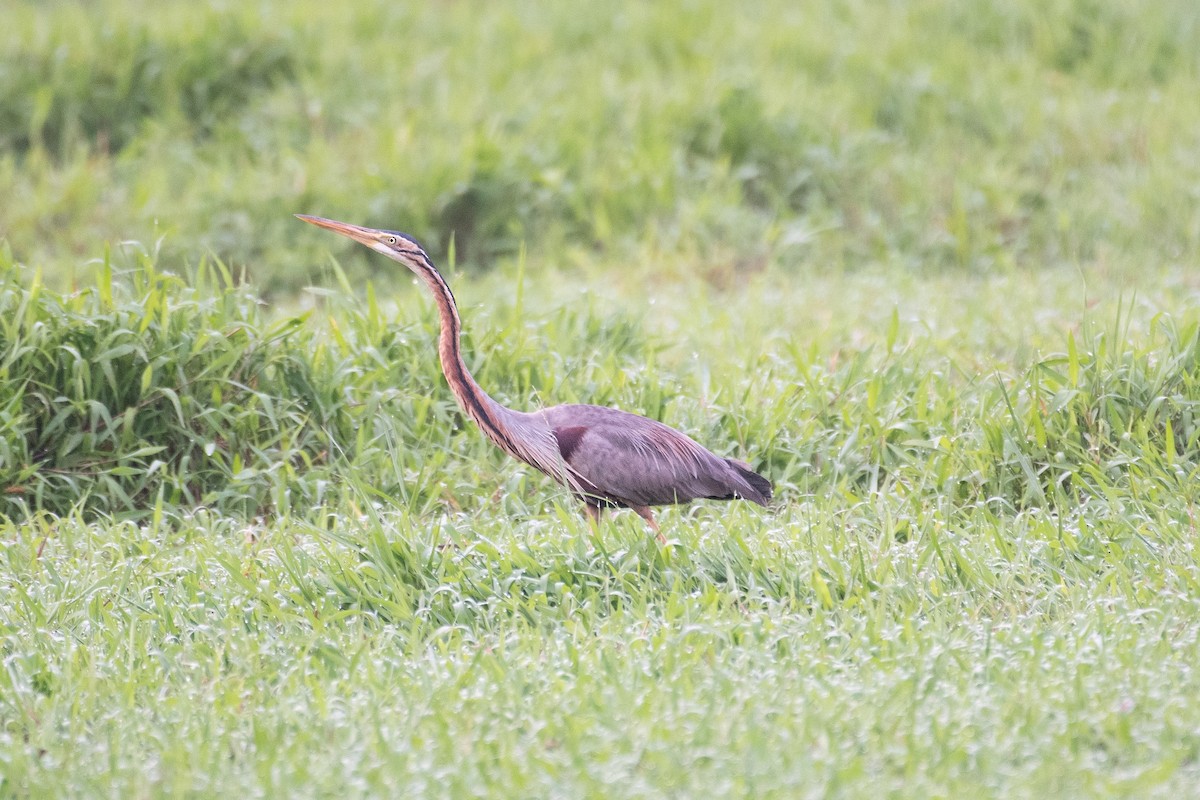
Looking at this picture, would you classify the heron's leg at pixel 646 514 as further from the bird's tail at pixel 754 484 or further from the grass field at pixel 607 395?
the bird's tail at pixel 754 484

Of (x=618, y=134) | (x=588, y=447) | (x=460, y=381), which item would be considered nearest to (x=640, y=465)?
(x=588, y=447)

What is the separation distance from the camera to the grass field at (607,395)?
330 cm

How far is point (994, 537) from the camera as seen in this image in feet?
14.2

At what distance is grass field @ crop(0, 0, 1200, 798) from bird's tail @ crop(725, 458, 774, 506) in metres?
0.10

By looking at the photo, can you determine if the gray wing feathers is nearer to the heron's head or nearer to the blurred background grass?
the heron's head

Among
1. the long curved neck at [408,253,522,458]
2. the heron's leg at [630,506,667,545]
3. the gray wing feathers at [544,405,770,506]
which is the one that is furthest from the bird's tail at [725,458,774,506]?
the long curved neck at [408,253,522,458]

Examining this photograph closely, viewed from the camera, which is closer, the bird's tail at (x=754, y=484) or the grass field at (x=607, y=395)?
the grass field at (x=607, y=395)

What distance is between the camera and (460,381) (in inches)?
184

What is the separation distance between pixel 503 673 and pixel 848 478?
189 centimetres

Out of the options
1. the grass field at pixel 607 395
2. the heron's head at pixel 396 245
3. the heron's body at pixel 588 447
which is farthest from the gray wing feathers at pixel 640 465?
the heron's head at pixel 396 245

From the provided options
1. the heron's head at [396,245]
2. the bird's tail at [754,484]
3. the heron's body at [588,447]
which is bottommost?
the bird's tail at [754,484]

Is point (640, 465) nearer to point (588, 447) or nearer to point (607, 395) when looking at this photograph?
point (588, 447)

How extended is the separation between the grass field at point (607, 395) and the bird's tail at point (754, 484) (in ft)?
0.33

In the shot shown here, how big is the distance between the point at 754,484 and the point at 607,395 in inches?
41.3
